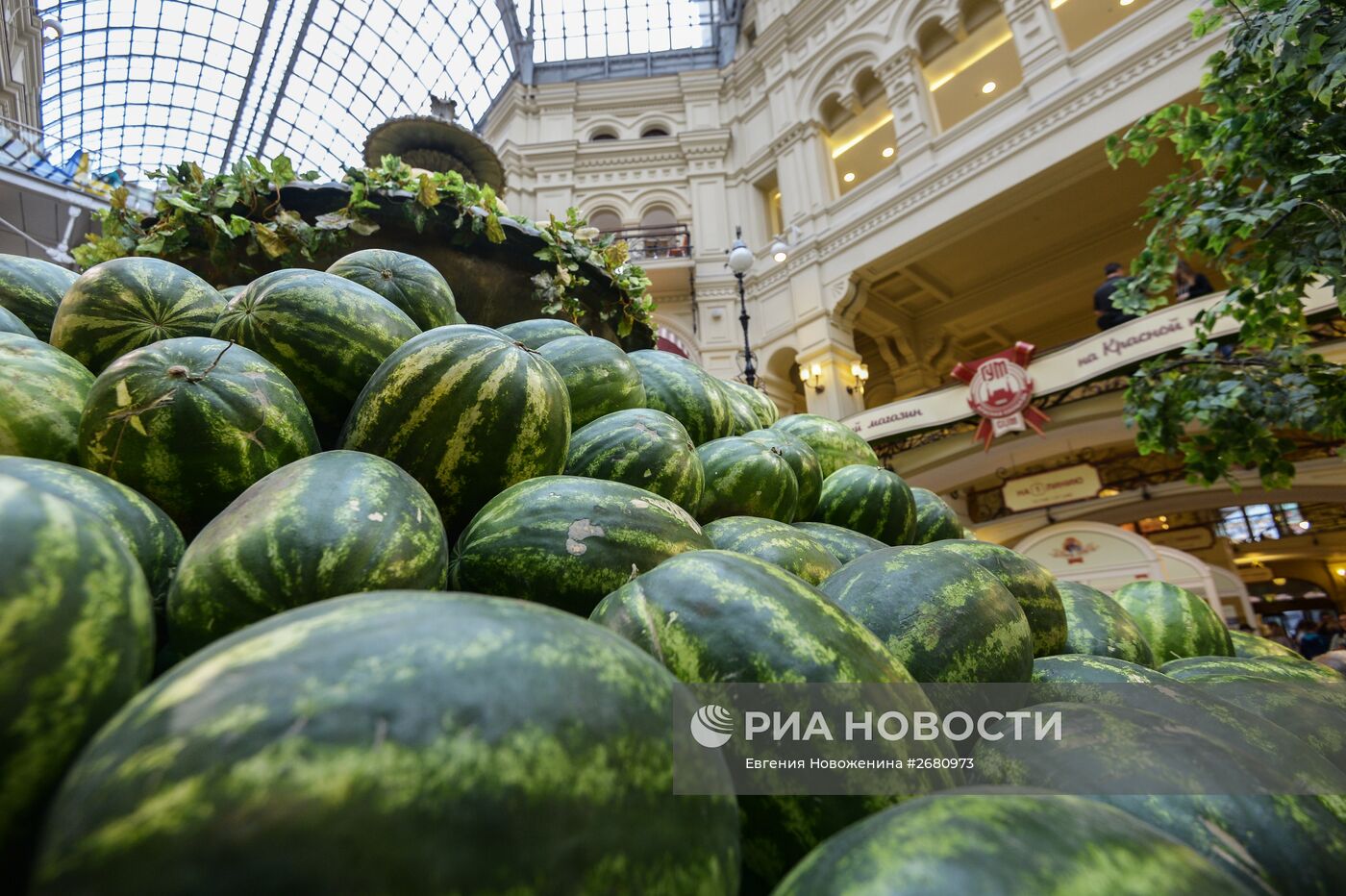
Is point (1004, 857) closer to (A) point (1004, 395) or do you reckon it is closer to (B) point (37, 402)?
(B) point (37, 402)

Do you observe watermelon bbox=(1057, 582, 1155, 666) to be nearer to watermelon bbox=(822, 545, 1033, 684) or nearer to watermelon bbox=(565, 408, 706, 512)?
watermelon bbox=(822, 545, 1033, 684)

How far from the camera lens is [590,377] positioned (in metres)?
1.79

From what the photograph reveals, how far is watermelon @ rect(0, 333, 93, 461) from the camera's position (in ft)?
3.55

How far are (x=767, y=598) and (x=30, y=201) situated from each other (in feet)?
54.0

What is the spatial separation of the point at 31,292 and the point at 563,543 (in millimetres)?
1631

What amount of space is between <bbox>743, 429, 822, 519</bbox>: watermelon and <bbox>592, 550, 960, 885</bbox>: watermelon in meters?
1.07

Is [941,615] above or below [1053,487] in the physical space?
below

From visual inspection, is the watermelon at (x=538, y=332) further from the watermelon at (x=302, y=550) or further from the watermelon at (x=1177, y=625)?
the watermelon at (x=1177, y=625)

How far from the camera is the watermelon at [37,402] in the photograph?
1081 mm

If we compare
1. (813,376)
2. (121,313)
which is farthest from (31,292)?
(813,376)

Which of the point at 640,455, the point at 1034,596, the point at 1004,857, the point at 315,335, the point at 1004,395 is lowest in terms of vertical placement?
the point at 1004,857

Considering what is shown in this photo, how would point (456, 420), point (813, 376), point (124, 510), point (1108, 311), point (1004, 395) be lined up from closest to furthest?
point (124, 510), point (456, 420), point (1108, 311), point (1004, 395), point (813, 376)

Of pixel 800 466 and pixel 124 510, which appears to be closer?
pixel 124 510

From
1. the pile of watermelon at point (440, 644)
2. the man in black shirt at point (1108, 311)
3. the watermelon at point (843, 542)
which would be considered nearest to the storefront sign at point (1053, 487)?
the man in black shirt at point (1108, 311)
